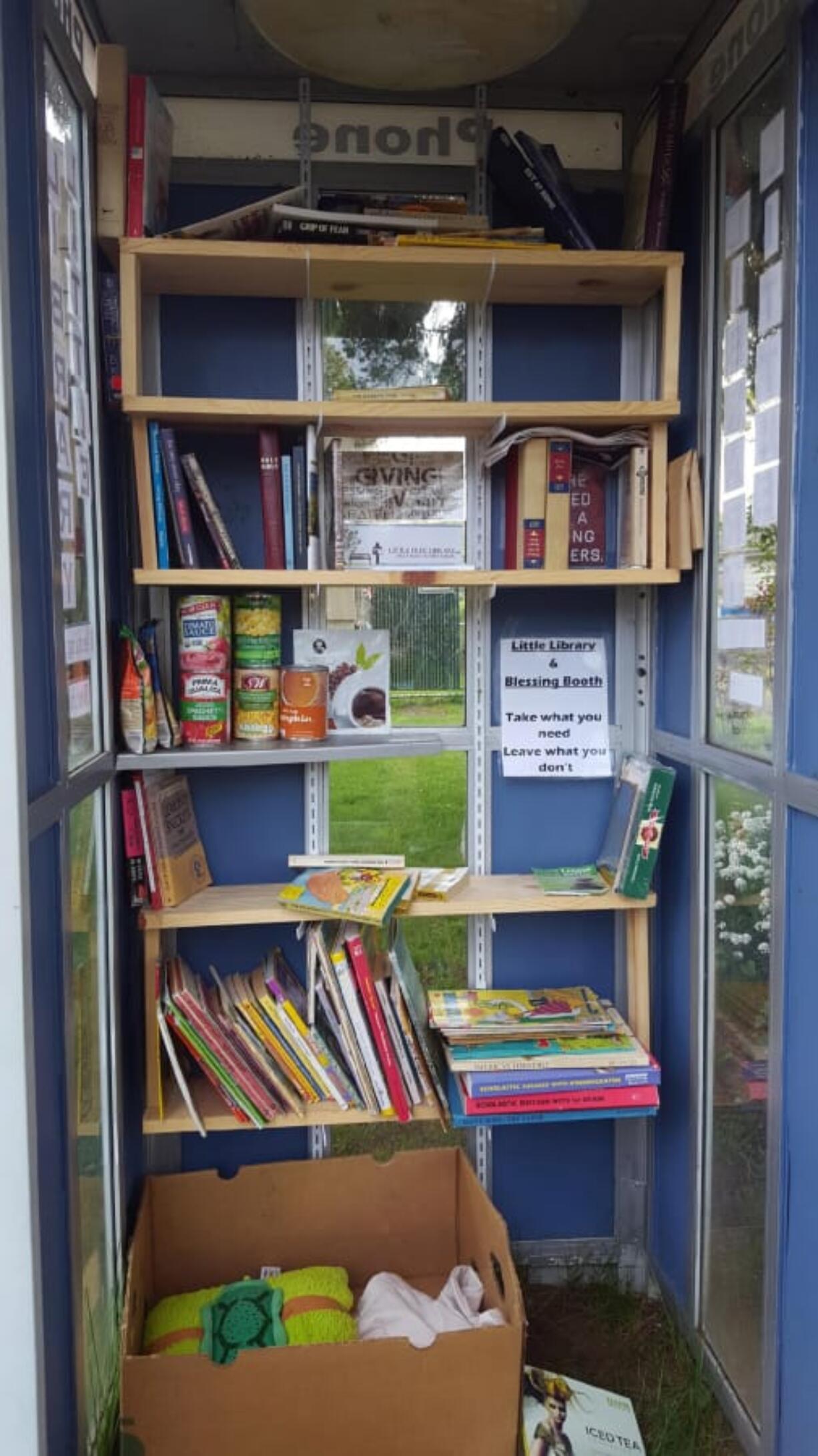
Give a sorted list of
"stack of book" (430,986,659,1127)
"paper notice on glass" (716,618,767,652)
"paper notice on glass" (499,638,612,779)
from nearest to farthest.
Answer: "paper notice on glass" (716,618,767,652) → "stack of book" (430,986,659,1127) → "paper notice on glass" (499,638,612,779)

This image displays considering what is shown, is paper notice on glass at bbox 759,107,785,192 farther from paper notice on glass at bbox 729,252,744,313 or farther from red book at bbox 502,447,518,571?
red book at bbox 502,447,518,571

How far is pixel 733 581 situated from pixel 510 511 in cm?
47

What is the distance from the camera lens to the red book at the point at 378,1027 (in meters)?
1.97

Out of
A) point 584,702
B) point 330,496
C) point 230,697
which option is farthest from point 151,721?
point 584,702

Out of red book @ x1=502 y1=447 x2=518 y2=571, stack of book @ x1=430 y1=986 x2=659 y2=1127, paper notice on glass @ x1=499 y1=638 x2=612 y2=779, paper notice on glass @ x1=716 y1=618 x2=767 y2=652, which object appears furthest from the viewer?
paper notice on glass @ x1=499 y1=638 x2=612 y2=779

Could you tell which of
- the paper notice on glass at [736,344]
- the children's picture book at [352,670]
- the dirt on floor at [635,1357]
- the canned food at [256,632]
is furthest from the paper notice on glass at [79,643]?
the dirt on floor at [635,1357]

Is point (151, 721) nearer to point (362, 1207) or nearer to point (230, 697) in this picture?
point (230, 697)

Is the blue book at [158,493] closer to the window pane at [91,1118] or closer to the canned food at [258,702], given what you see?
the canned food at [258,702]

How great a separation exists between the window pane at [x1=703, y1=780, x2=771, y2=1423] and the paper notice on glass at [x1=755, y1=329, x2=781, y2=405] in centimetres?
62

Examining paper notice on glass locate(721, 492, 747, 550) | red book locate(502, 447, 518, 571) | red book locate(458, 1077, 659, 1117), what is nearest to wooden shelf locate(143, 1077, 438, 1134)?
red book locate(458, 1077, 659, 1117)

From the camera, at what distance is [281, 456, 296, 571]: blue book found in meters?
1.96

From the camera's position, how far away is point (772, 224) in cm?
161

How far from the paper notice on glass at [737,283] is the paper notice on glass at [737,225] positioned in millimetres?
19

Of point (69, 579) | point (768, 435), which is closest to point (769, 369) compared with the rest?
point (768, 435)
